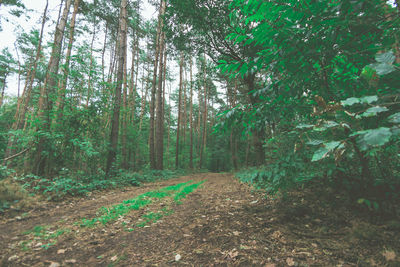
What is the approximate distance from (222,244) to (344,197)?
1.82 m

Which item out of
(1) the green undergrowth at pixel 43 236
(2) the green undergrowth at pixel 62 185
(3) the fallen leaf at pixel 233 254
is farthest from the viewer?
(2) the green undergrowth at pixel 62 185

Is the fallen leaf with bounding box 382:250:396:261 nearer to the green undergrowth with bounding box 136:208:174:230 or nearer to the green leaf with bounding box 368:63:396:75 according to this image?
the green leaf with bounding box 368:63:396:75

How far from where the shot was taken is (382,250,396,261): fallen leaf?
1.27m

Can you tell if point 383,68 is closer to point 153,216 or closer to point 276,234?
point 276,234

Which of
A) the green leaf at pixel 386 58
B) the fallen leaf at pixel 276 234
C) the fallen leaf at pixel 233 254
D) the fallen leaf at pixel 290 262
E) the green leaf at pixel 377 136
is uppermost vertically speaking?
the green leaf at pixel 386 58

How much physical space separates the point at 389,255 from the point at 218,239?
147cm

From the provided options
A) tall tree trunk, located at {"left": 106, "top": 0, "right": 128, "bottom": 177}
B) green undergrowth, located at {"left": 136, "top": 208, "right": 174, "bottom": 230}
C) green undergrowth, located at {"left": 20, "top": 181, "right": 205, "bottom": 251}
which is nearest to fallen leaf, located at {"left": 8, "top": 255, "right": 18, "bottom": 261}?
green undergrowth, located at {"left": 20, "top": 181, "right": 205, "bottom": 251}

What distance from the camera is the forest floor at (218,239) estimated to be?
1.48m

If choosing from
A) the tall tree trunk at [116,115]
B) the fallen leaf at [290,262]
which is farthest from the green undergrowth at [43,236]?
the tall tree trunk at [116,115]

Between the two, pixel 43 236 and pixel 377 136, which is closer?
pixel 377 136

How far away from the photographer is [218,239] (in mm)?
1932

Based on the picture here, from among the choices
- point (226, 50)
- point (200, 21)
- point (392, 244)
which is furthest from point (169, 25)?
point (392, 244)

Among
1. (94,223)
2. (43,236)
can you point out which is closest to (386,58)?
(94,223)

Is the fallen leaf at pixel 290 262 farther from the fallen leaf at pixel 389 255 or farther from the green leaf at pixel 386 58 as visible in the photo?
the green leaf at pixel 386 58
